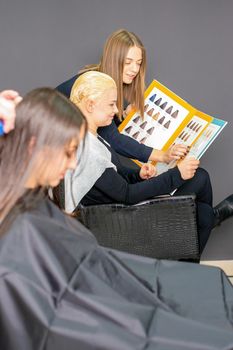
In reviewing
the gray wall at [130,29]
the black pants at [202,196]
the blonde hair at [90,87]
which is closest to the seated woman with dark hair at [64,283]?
the blonde hair at [90,87]

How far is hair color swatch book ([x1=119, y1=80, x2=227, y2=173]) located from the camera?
2475 millimetres

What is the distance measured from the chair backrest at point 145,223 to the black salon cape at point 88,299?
0.51 m

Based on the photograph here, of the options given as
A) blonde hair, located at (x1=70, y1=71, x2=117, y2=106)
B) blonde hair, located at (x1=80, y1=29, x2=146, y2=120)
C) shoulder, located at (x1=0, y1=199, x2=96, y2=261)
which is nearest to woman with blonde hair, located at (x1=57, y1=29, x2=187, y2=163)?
blonde hair, located at (x1=80, y1=29, x2=146, y2=120)

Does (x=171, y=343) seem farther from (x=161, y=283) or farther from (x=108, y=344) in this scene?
(x=161, y=283)

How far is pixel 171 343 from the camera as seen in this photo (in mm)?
1309

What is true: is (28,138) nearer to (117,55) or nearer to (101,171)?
(101,171)

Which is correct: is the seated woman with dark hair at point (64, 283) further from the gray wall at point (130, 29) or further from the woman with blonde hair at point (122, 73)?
the gray wall at point (130, 29)

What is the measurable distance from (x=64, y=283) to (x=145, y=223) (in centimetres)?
77

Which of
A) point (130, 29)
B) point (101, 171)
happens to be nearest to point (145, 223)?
point (101, 171)

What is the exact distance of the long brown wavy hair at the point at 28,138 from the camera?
1420 mm

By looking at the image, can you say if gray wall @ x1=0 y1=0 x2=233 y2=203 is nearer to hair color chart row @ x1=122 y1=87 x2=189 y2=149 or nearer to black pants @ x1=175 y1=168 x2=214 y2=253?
hair color chart row @ x1=122 y1=87 x2=189 y2=149

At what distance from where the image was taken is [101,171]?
2.15 metres

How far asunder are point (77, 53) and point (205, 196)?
0.97 metres

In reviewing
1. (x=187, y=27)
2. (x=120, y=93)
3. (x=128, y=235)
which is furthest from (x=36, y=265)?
(x=187, y=27)
